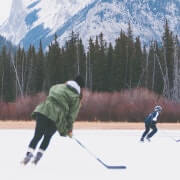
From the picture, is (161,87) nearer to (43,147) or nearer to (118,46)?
(118,46)

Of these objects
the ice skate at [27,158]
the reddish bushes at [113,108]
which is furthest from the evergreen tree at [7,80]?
the ice skate at [27,158]

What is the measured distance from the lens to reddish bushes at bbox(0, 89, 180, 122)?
90.8 ft

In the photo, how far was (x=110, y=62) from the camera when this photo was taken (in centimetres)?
6394

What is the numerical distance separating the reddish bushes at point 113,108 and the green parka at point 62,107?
2092 cm

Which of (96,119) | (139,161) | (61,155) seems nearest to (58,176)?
(139,161)

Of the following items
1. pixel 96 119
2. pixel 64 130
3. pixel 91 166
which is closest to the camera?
pixel 64 130

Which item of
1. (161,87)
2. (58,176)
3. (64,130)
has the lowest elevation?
(161,87)

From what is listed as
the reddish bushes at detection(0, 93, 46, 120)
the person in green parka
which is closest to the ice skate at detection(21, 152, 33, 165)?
the person in green parka

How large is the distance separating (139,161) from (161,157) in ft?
2.86

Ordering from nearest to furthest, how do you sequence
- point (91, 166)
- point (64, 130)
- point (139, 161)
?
point (64, 130) → point (91, 166) → point (139, 161)

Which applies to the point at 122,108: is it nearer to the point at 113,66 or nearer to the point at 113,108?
the point at 113,108

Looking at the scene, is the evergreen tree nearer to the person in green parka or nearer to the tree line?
the tree line

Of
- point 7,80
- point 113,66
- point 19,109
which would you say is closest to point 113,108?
point 19,109

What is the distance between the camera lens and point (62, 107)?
6.64 m
